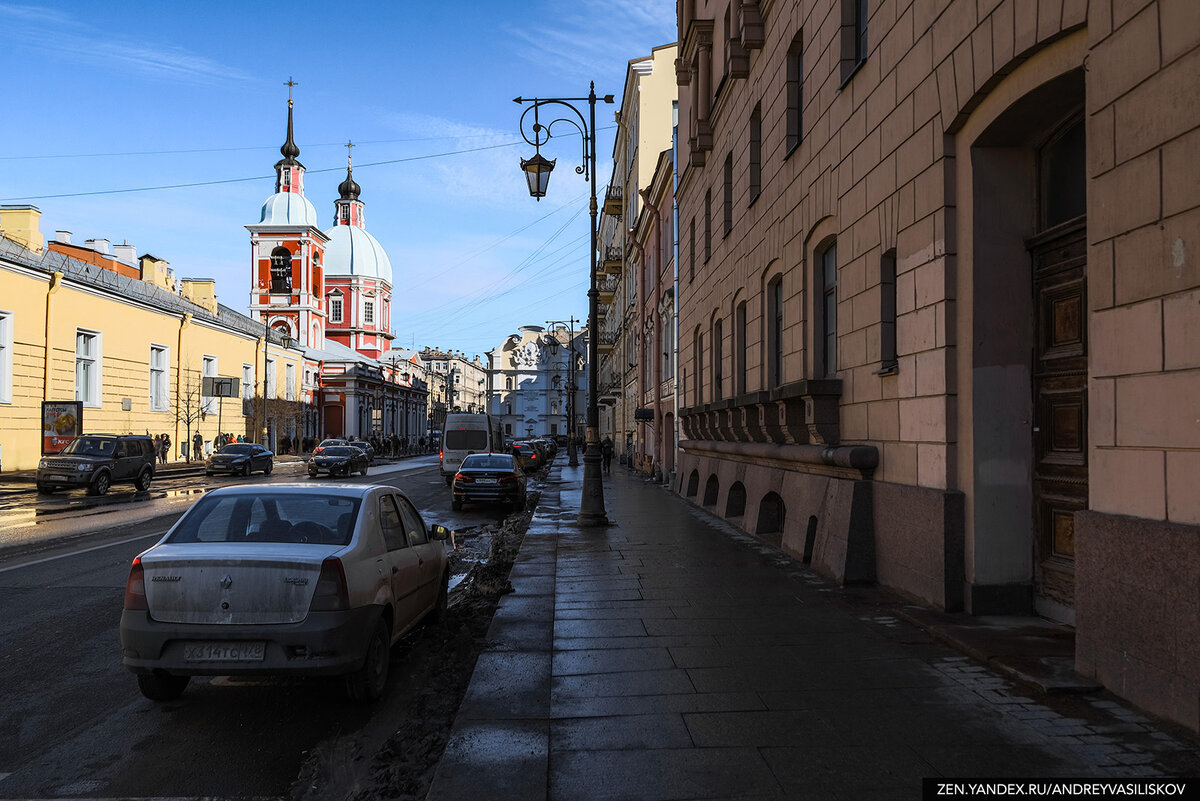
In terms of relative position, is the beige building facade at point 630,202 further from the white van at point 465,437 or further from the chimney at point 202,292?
the chimney at point 202,292

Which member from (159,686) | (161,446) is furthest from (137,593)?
(161,446)

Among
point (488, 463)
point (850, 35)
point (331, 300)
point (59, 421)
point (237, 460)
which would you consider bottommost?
point (237, 460)

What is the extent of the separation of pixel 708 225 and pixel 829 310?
995 cm

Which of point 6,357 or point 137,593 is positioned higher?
point 6,357

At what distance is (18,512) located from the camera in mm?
19672

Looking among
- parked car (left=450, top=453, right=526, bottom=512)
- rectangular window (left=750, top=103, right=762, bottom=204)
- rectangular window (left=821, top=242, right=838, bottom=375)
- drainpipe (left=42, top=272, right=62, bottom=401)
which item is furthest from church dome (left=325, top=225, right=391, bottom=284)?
rectangular window (left=821, top=242, right=838, bottom=375)

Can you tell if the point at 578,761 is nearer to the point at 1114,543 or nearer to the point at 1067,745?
the point at 1067,745

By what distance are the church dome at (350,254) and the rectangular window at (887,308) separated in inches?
3581

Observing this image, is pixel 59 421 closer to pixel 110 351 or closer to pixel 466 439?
pixel 110 351

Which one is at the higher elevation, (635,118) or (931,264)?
(635,118)

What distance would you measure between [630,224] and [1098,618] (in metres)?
40.2

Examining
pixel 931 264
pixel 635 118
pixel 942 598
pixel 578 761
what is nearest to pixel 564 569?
pixel 942 598

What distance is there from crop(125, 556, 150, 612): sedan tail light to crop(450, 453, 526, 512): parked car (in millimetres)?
16128

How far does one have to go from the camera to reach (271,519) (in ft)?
20.3
